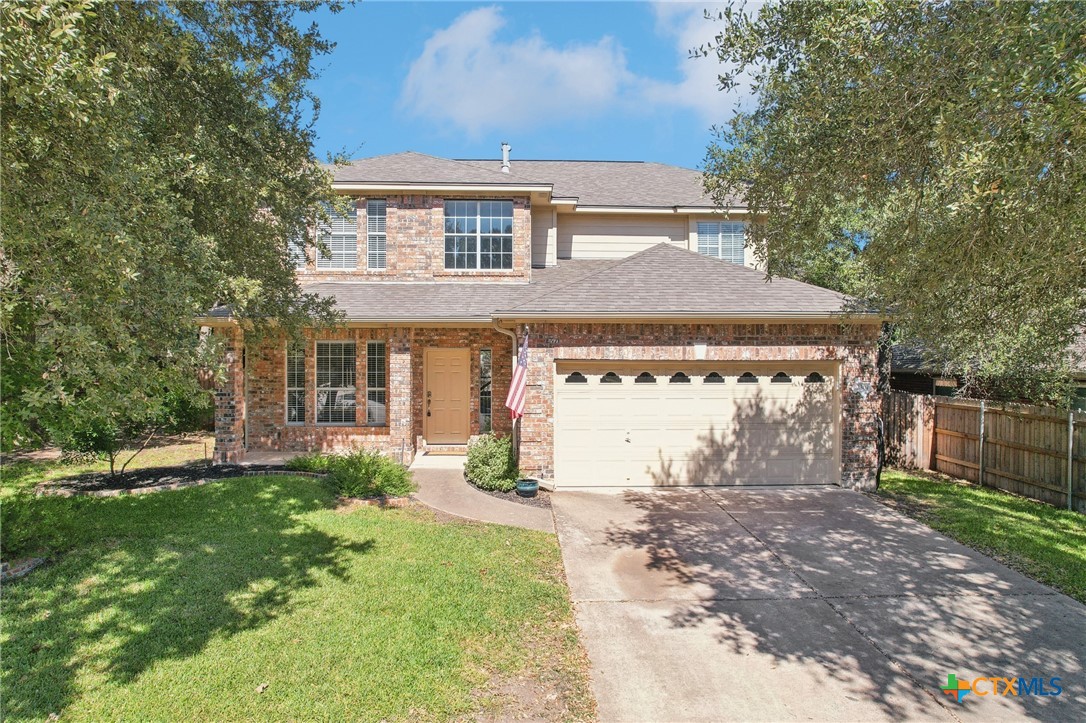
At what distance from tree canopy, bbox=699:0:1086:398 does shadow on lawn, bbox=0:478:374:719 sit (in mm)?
7226

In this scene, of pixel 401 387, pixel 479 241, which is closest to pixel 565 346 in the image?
pixel 401 387

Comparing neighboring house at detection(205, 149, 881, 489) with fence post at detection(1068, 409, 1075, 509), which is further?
neighboring house at detection(205, 149, 881, 489)

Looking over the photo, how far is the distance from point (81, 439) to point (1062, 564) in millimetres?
15301

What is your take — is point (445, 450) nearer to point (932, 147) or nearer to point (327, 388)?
point (327, 388)

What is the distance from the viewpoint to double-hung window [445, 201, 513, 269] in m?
14.4

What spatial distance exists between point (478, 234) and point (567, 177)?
4980mm

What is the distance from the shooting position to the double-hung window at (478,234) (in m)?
14.4

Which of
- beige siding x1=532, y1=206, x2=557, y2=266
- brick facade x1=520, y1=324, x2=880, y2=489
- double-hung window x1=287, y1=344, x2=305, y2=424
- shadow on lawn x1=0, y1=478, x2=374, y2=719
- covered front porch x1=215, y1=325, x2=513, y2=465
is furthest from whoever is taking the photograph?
beige siding x1=532, y1=206, x2=557, y2=266

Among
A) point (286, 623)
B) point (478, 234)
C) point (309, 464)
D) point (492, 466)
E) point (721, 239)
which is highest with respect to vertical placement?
point (721, 239)

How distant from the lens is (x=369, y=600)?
575 centimetres

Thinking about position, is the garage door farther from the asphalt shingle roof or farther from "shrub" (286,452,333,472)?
"shrub" (286,452,333,472)

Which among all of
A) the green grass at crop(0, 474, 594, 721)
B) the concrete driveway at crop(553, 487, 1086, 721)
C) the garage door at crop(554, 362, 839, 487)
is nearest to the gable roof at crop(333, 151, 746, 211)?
the garage door at crop(554, 362, 839, 487)

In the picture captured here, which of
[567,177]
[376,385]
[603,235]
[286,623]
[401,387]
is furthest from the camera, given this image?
[567,177]

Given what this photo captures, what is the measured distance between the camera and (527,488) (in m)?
10.1
